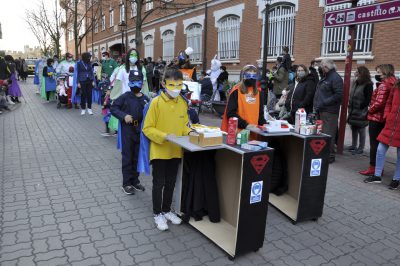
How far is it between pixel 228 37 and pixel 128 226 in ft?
46.8

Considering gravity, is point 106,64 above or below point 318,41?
below

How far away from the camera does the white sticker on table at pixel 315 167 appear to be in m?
4.23

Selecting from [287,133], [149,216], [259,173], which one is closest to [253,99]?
[287,133]

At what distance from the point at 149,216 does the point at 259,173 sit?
5.53 ft

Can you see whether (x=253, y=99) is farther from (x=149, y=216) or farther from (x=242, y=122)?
(x=149, y=216)

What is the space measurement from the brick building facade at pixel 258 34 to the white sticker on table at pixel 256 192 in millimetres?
8280

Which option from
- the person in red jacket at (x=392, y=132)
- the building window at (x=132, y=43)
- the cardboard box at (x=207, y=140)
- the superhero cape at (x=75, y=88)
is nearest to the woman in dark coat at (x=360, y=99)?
the person in red jacket at (x=392, y=132)

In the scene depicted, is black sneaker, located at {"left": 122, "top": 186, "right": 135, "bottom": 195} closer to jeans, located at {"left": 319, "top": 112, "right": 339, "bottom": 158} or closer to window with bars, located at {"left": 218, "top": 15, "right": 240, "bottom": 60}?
jeans, located at {"left": 319, "top": 112, "right": 339, "bottom": 158}

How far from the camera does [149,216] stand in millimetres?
4480

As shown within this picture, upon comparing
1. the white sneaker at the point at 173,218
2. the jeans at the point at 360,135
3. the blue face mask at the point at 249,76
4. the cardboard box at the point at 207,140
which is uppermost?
the blue face mask at the point at 249,76

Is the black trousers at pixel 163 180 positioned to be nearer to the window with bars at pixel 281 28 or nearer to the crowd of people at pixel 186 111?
the crowd of people at pixel 186 111

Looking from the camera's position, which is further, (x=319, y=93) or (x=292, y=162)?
(x=319, y=93)

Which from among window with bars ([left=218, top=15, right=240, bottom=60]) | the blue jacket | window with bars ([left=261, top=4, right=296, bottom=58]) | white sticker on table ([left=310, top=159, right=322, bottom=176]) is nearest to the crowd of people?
white sticker on table ([left=310, top=159, right=322, bottom=176])

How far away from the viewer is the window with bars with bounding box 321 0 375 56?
10.8 meters
